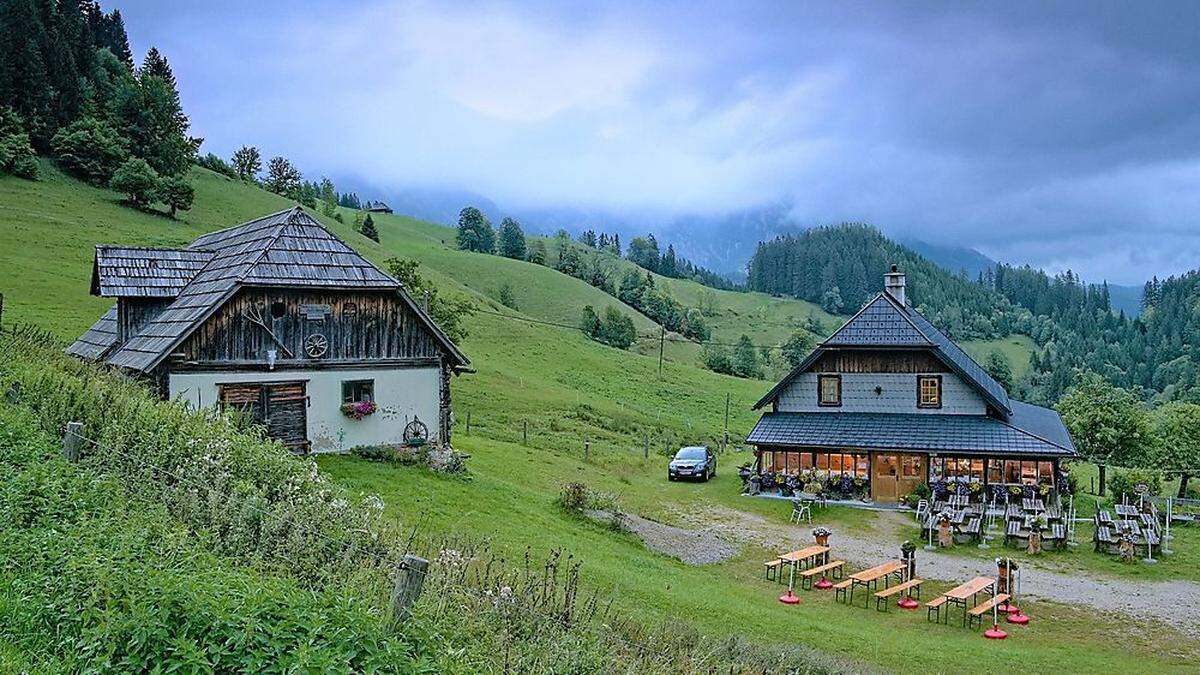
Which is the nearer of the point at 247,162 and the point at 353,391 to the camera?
the point at 353,391

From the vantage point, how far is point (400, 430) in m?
24.6

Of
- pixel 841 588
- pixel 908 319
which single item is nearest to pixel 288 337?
pixel 841 588

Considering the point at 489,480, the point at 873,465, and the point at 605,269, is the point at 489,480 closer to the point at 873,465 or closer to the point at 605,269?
the point at 873,465

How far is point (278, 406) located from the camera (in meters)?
22.8

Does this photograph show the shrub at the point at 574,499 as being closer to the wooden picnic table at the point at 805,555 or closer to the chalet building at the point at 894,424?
the wooden picnic table at the point at 805,555

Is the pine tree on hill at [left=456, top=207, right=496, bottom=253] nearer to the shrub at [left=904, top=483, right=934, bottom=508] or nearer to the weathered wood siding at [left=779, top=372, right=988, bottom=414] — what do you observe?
the weathered wood siding at [left=779, top=372, right=988, bottom=414]

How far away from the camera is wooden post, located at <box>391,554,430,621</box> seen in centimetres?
686

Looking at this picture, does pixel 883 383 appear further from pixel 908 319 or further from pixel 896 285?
pixel 896 285

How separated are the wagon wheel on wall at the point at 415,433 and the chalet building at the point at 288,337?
1.3 inches

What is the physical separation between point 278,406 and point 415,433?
404 centimetres

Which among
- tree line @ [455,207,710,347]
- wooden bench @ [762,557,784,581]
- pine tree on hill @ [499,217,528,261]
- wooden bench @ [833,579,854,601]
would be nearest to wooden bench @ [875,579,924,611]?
wooden bench @ [833,579,854,601]

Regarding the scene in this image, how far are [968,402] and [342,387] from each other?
925 inches

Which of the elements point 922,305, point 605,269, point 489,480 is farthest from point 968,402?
point 922,305

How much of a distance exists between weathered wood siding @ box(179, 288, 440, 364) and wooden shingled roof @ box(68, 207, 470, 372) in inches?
16.6
